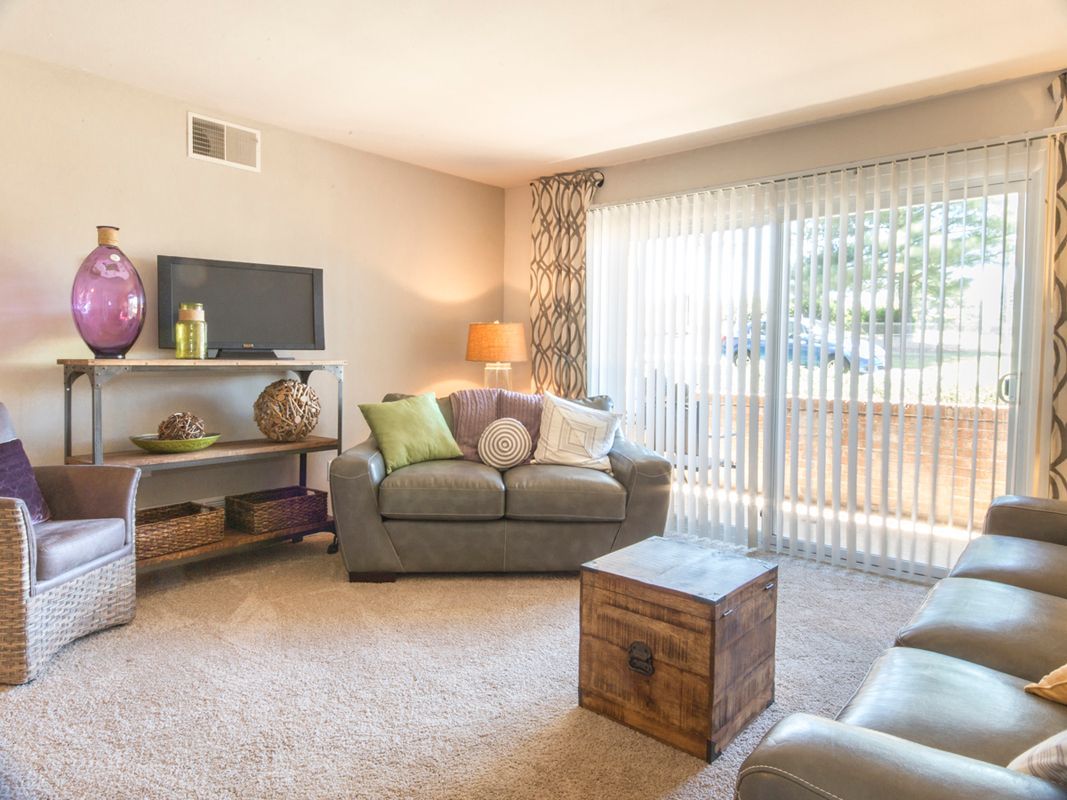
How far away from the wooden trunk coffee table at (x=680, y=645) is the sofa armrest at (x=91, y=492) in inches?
73.0

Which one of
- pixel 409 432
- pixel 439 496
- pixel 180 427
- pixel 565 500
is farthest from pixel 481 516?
pixel 180 427

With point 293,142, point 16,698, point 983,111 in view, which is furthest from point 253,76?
point 983,111

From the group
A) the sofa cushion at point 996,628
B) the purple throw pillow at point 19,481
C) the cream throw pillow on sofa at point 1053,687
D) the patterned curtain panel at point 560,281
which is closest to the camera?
the cream throw pillow on sofa at point 1053,687

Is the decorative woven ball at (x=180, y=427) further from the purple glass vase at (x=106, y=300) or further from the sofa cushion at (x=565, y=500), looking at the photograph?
the sofa cushion at (x=565, y=500)

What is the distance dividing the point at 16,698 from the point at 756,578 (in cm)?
233

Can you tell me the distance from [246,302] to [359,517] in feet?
4.42

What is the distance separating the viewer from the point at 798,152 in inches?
146

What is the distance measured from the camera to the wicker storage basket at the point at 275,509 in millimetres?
3371

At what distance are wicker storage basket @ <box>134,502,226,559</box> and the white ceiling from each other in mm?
2061

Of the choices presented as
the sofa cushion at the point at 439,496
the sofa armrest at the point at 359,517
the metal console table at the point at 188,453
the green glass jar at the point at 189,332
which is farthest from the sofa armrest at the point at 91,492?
the sofa cushion at the point at 439,496

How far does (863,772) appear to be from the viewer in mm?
852

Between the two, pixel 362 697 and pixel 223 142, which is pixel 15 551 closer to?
pixel 362 697

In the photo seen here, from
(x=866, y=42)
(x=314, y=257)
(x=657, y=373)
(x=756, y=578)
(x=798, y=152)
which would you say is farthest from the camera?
(x=657, y=373)

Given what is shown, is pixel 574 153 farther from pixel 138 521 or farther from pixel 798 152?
pixel 138 521
